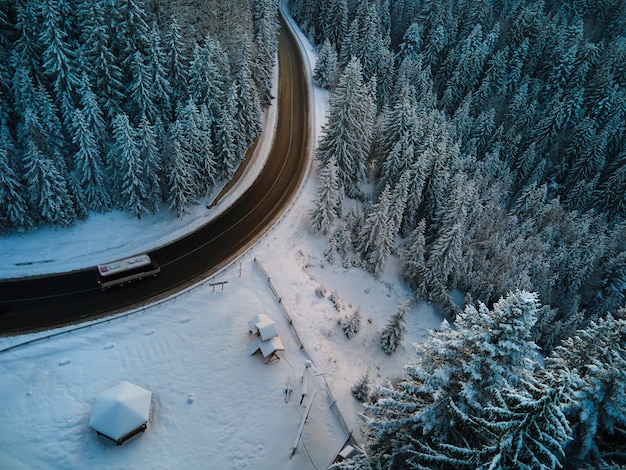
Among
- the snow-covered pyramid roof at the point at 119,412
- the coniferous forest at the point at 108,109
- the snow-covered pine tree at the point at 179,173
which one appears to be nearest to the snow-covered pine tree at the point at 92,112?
the coniferous forest at the point at 108,109

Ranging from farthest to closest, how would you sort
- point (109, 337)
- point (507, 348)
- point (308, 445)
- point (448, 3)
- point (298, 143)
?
point (448, 3), point (298, 143), point (109, 337), point (308, 445), point (507, 348)

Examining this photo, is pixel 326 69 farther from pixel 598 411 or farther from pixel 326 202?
pixel 598 411

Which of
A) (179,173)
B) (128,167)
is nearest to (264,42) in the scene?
(179,173)

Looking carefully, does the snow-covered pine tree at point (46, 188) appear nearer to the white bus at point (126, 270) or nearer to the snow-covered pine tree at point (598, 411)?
the white bus at point (126, 270)

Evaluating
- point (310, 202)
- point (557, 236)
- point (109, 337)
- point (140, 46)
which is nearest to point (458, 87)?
point (557, 236)

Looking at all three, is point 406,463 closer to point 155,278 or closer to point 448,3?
point 155,278
